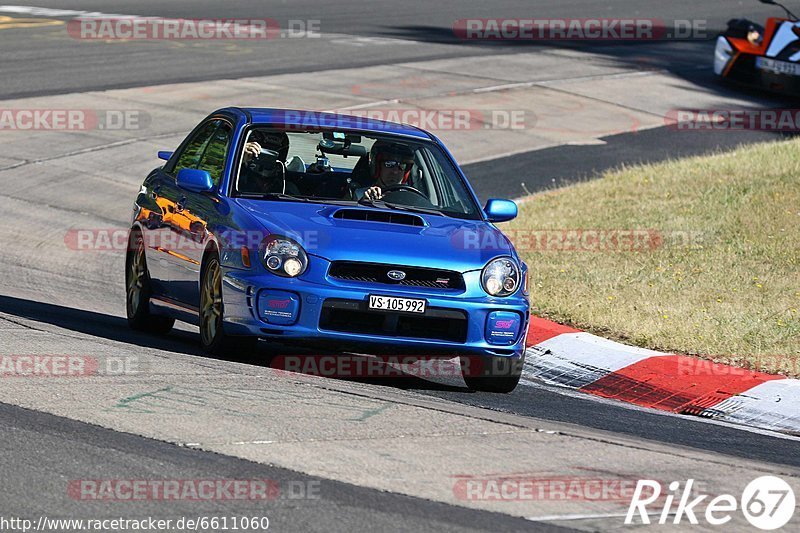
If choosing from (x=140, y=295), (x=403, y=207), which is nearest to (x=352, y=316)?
(x=403, y=207)

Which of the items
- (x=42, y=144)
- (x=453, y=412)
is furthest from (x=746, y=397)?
(x=42, y=144)

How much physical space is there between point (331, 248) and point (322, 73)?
57.2ft

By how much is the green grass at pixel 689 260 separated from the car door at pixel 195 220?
109 inches

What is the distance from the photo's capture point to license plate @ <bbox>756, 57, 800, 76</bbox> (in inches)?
928

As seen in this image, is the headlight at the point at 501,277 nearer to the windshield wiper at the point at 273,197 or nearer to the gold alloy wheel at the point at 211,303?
the windshield wiper at the point at 273,197

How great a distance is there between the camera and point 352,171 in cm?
941

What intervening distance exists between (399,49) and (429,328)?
20.8 metres
